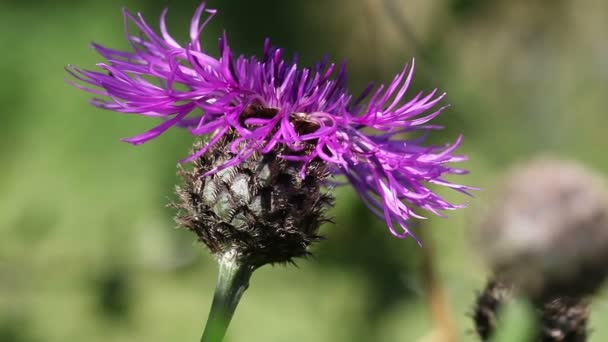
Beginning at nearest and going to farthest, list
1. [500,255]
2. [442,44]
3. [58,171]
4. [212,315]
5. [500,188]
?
[212,315] → [500,255] → [500,188] → [442,44] → [58,171]

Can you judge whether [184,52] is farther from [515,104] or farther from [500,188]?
[515,104]

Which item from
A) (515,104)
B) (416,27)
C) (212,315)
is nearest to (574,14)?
(515,104)

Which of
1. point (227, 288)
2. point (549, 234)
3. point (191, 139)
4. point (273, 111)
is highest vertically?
point (191, 139)

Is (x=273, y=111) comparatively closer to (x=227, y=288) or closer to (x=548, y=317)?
(x=227, y=288)

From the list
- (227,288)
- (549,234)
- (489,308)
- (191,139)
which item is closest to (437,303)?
(489,308)

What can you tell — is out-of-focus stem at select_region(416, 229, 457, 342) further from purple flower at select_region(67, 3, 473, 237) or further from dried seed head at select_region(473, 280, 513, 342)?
purple flower at select_region(67, 3, 473, 237)

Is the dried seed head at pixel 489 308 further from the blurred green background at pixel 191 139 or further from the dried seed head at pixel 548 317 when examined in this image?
the blurred green background at pixel 191 139

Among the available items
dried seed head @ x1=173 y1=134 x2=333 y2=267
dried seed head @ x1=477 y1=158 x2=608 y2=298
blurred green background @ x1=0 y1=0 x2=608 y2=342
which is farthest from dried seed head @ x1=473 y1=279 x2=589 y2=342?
blurred green background @ x1=0 y1=0 x2=608 y2=342
